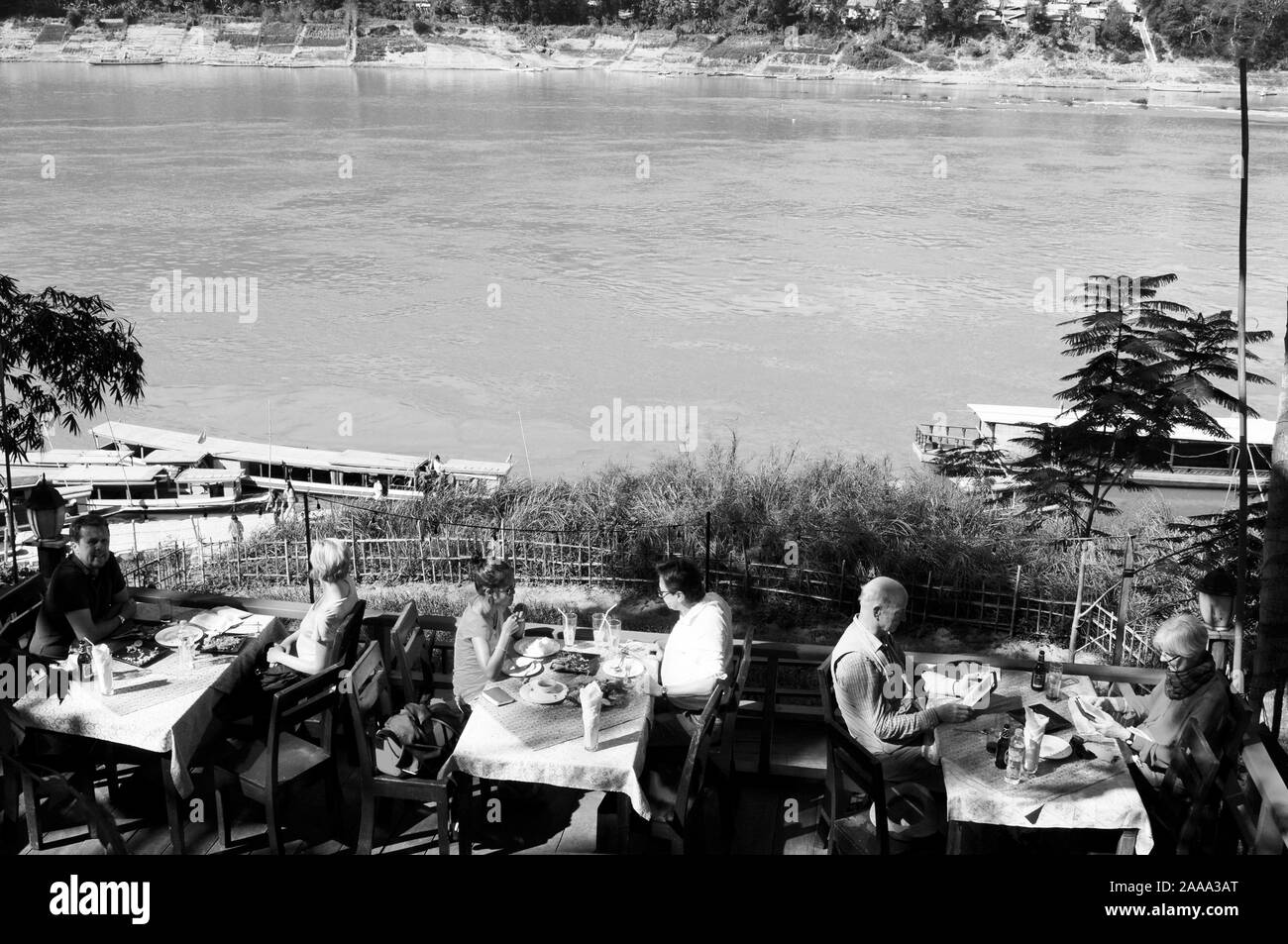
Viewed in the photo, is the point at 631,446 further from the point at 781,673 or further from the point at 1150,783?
the point at 1150,783

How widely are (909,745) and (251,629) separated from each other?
277 centimetres

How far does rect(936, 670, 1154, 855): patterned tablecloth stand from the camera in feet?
12.7

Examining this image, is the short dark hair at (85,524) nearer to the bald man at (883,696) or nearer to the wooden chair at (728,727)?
the wooden chair at (728,727)

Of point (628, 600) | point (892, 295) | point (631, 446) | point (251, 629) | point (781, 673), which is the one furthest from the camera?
point (892, 295)

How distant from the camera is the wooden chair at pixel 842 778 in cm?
384

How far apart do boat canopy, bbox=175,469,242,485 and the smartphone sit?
1672 cm

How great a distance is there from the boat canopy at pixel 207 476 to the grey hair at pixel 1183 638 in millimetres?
18185

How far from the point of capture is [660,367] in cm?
2795

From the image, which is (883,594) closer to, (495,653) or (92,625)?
(495,653)

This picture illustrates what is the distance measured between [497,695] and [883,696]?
4.67 ft

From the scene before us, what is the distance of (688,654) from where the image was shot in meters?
4.70
